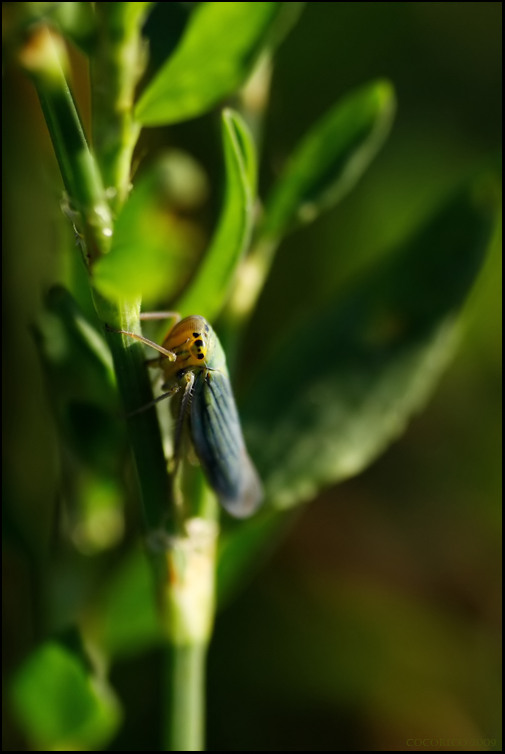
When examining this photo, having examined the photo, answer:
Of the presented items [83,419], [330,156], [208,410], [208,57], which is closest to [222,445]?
[208,410]

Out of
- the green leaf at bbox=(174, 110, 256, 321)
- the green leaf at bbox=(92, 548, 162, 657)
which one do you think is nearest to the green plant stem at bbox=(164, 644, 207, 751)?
the green leaf at bbox=(92, 548, 162, 657)

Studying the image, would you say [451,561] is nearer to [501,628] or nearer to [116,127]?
[501,628]

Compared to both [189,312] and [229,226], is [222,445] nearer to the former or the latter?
[189,312]

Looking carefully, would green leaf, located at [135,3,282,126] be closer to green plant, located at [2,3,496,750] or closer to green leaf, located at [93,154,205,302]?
green plant, located at [2,3,496,750]

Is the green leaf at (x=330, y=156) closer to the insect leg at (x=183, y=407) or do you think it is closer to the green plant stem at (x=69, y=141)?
the insect leg at (x=183, y=407)

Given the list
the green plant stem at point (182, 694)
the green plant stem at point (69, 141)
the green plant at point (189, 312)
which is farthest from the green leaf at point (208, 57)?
the green plant stem at point (182, 694)

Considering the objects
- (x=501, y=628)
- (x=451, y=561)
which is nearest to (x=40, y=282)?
(x=451, y=561)
